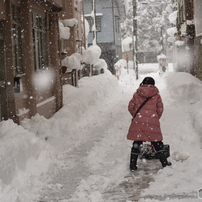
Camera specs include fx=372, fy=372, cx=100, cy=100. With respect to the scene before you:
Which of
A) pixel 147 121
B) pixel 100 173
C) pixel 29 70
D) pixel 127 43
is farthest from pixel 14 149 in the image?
pixel 127 43

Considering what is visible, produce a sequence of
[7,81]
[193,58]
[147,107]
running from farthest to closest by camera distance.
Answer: [193,58]
[7,81]
[147,107]

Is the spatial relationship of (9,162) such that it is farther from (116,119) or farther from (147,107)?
(116,119)

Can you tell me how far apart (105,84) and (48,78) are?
9.49 m

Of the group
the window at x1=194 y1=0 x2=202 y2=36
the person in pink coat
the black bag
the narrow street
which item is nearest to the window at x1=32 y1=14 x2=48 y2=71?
the narrow street

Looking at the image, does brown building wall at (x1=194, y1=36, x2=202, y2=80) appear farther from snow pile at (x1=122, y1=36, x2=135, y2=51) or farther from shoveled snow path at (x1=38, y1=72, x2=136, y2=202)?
snow pile at (x1=122, y1=36, x2=135, y2=51)

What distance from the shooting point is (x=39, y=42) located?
12.4 metres

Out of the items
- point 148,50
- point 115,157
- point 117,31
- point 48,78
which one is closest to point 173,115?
point 48,78

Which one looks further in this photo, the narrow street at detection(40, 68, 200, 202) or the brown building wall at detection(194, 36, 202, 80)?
the brown building wall at detection(194, 36, 202, 80)

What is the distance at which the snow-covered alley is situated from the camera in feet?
18.3

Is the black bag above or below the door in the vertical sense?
below

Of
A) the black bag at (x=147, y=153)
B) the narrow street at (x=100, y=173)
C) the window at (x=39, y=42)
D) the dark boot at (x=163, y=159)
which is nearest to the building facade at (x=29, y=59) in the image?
the window at (x=39, y=42)

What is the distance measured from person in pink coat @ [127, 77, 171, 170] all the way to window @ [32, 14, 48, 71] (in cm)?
566

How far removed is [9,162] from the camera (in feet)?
20.1

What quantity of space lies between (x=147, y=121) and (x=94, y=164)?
148 cm
